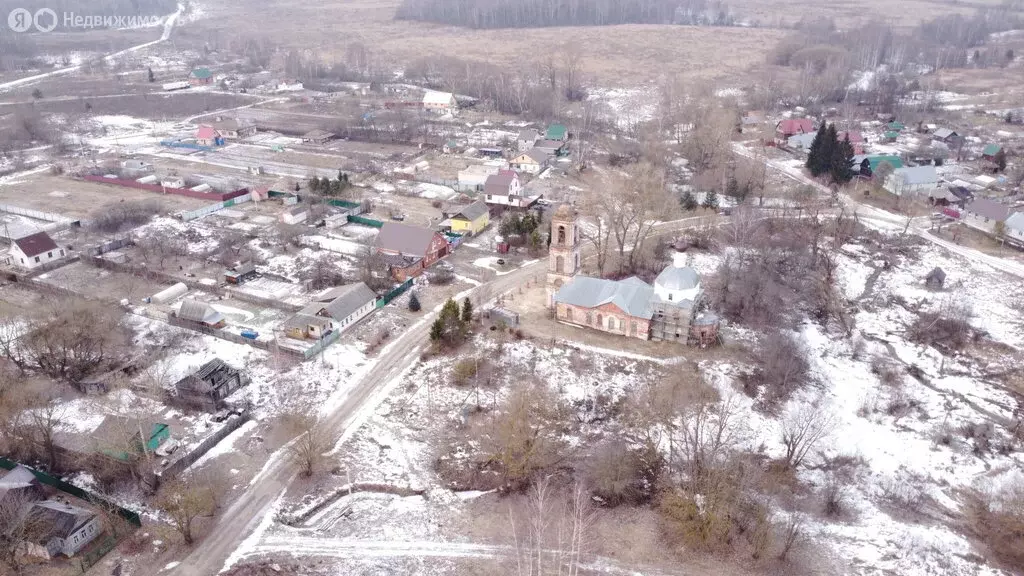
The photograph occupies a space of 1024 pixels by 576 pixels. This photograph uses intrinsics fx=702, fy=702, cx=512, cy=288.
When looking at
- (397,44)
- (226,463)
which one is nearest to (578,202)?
(226,463)

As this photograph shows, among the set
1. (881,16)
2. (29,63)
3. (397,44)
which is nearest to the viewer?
(29,63)

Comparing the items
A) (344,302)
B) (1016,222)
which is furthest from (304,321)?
(1016,222)

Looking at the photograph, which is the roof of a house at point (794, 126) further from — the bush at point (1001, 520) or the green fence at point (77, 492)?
the green fence at point (77, 492)

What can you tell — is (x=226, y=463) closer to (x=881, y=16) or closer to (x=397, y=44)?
(x=397, y=44)

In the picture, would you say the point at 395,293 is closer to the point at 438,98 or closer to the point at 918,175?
the point at 918,175

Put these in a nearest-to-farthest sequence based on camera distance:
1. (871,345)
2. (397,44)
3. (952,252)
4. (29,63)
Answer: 1. (871,345)
2. (952,252)
3. (29,63)
4. (397,44)
